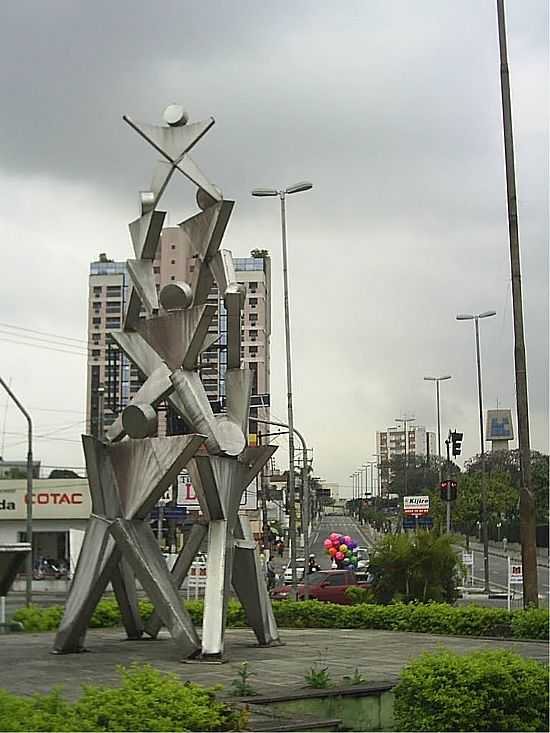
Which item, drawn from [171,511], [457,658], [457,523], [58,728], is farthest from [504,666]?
[457,523]

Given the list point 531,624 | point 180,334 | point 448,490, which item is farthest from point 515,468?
point 180,334

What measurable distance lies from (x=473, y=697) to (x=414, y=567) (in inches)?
631

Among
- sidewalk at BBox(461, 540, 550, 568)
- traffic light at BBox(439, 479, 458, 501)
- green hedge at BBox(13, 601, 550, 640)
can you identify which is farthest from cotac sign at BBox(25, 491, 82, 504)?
sidewalk at BBox(461, 540, 550, 568)

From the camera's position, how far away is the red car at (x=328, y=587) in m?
34.0

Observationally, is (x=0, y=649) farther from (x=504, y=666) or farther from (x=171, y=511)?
(x=171, y=511)

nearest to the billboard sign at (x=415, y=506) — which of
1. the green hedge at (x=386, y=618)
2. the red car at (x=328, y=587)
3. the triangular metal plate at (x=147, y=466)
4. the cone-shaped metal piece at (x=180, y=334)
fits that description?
the red car at (x=328, y=587)

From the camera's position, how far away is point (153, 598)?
17.6 m

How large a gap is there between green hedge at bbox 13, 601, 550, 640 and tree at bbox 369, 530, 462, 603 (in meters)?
1.38

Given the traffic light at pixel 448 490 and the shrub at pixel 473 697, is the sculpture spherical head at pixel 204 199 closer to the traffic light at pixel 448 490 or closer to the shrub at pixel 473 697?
the shrub at pixel 473 697

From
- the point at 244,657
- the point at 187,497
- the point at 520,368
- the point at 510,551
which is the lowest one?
the point at 244,657

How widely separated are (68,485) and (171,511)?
5214mm

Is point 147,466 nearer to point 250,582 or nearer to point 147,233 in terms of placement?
point 250,582

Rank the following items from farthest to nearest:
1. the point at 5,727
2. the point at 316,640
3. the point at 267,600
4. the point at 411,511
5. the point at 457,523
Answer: the point at 457,523
the point at 411,511
the point at 316,640
the point at 267,600
the point at 5,727

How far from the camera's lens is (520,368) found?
72.2 ft
